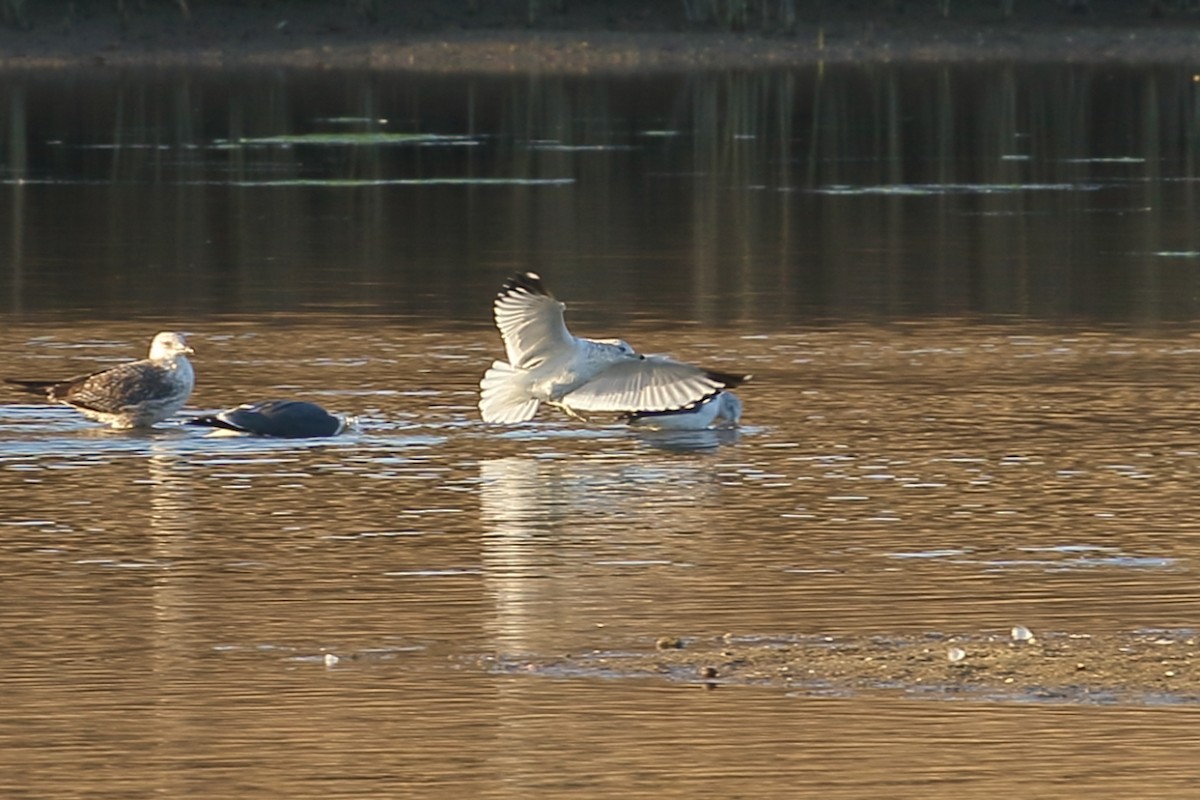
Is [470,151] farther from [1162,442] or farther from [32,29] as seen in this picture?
[32,29]

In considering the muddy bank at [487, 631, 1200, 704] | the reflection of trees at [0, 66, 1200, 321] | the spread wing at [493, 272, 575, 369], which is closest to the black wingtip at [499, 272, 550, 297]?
the spread wing at [493, 272, 575, 369]

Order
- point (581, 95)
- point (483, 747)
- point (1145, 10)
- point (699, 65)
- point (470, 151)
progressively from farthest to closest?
point (1145, 10) < point (699, 65) < point (581, 95) < point (470, 151) < point (483, 747)

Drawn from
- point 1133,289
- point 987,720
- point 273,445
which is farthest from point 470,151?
point 987,720

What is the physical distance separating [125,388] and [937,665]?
6.45 m

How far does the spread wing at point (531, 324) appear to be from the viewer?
1375 cm

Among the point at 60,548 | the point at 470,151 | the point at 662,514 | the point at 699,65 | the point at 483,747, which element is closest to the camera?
the point at 483,747

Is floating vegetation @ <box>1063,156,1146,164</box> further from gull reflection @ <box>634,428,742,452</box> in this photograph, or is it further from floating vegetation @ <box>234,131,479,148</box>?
gull reflection @ <box>634,428,742,452</box>

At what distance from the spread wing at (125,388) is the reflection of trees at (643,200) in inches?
214

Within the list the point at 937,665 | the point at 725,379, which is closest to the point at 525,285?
the point at 725,379

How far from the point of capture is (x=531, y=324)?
547 inches

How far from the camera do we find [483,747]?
797 cm

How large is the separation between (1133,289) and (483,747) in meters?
13.7

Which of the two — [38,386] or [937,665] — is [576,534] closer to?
[937,665]

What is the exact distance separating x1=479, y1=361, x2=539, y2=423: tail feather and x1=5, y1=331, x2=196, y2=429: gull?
1.49m
